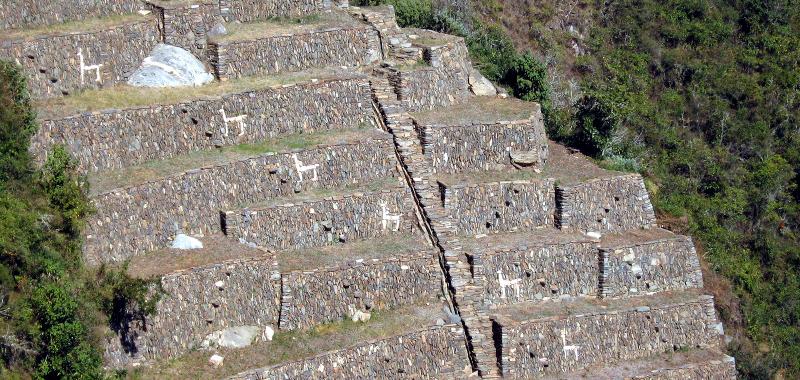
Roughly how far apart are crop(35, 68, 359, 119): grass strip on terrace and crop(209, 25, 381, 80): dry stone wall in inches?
23.5

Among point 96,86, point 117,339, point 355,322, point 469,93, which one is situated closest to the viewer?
point 117,339

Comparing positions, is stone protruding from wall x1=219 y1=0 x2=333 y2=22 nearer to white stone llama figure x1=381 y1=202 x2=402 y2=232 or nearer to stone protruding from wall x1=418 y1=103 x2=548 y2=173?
stone protruding from wall x1=418 y1=103 x2=548 y2=173

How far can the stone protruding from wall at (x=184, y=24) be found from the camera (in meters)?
63.8

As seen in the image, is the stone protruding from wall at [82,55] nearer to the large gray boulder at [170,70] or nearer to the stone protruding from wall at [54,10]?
the large gray boulder at [170,70]

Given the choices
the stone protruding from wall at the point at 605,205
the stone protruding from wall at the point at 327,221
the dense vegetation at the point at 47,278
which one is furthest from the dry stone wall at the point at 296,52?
the dense vegetation at the point at 47,278

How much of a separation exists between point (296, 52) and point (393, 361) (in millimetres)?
14721

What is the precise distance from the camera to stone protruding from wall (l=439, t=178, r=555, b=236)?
6206 cm


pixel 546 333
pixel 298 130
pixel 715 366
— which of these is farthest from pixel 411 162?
pixel 715 366

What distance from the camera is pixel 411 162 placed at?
62312 mm

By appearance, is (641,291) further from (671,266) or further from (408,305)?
(408,305)

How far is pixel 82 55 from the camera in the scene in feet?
199

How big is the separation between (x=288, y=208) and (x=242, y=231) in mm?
1929

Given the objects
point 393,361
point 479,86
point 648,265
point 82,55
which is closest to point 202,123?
point 82,55

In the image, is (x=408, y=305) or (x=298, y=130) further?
(x=298, y=130)
